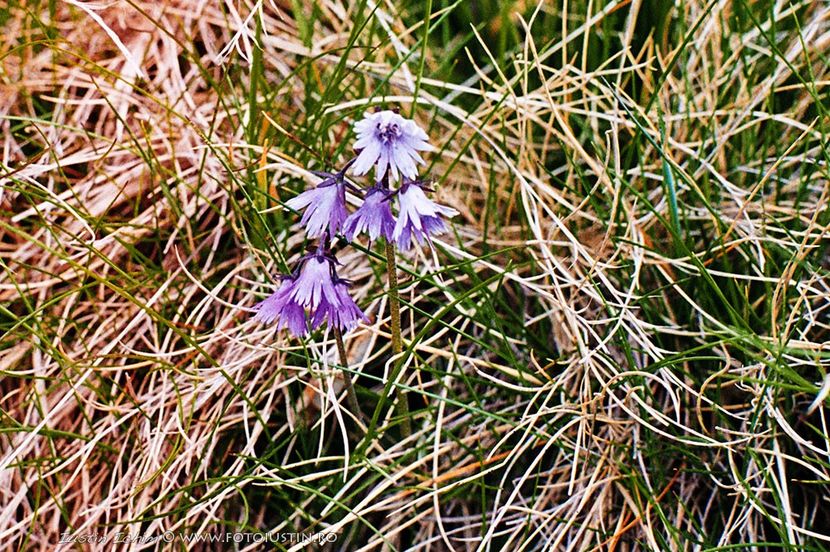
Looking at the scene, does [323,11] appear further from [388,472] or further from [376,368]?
[388,472]

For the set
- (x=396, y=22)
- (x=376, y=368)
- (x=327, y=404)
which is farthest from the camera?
(x=396, y=22)

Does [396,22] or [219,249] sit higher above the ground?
[396,22]

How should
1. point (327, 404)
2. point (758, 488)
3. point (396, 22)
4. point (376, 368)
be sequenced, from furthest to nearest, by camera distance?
point (396, 22) < point (376, 368) < point (327, 404) < point (758, 488)

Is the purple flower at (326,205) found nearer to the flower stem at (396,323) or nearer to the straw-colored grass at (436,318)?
the flower stem at (396,323)

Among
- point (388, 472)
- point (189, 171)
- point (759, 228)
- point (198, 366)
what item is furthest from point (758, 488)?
point (189, 171)

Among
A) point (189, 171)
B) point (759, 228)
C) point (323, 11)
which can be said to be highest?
point (323, 11)

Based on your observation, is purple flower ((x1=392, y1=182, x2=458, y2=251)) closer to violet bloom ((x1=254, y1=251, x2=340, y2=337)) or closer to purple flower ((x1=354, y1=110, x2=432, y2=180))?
purple flower ((x1=354, y1=110, x2=432, y2=180))
